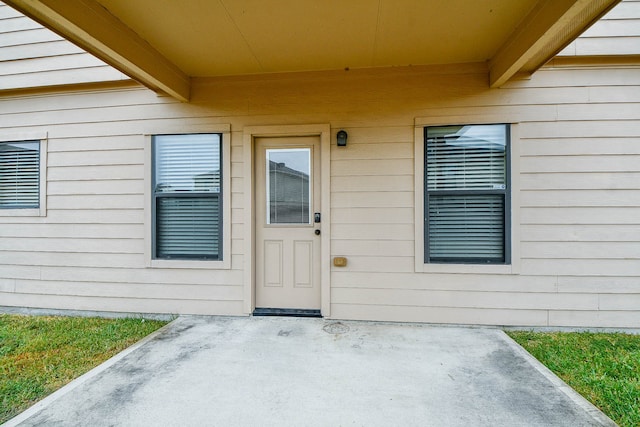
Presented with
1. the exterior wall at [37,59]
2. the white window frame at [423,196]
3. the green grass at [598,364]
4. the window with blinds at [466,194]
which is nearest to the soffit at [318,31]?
the white window frame at [423,196]

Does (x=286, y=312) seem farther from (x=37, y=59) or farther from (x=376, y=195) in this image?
(x=37, y=59)

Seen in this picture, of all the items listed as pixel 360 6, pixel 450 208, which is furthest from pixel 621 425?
pixel 360 6

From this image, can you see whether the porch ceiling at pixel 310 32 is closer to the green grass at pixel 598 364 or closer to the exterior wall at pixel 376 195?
the exterior wall at pixel 376 195

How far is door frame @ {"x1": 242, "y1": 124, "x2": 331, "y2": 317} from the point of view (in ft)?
9.80

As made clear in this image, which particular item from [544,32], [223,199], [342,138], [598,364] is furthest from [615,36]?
[223,199]

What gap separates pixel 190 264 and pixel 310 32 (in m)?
2.54

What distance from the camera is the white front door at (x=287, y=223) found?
3096 mm

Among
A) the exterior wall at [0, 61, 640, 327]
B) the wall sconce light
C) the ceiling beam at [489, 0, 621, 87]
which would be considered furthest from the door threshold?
the ceiling beam at [489, 0, 621, 87]

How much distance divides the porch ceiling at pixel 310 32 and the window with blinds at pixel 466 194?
23.3 inches

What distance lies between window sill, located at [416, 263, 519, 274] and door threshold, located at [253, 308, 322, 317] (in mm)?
1177

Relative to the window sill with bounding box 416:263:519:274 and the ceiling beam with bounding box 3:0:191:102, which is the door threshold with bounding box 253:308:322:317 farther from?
the ceiling beam with bounding box 3:0:191:102

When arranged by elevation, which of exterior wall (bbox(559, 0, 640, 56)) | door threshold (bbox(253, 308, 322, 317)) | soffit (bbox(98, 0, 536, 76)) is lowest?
door threshold (bbox(253, 308, 322, 317))

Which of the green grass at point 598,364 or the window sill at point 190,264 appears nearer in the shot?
the green grass at point 598,364

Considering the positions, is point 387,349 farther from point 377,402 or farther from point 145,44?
point 145,44
